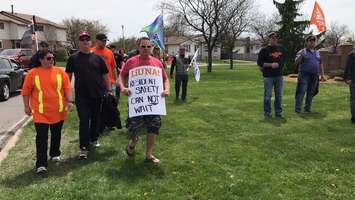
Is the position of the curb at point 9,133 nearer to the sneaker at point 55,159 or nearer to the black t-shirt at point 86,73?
the sneaker at point 55,159

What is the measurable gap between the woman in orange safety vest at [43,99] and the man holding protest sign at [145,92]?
0.91 meters

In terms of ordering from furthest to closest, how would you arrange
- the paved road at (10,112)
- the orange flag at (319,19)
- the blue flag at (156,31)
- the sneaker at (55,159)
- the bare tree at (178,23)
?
the bare tree at (178,23), the orange flag at (319,19), the blue flag at (156,31), the paved road at (10,112), the sneaker at (55,159)

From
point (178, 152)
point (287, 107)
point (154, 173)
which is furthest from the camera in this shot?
point (287, 107)

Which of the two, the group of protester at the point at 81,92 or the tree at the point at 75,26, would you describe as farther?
the tree at the point at 75,26

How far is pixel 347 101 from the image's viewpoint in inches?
502

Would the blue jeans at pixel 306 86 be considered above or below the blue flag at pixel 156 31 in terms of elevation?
below

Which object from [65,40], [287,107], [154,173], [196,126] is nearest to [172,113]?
[196,126]

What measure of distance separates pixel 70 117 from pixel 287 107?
18.9 feet

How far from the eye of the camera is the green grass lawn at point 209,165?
491cm

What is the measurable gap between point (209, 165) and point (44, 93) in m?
2.46

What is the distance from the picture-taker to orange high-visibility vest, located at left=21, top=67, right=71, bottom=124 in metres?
5.70

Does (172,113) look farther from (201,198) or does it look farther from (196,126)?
(201,198)

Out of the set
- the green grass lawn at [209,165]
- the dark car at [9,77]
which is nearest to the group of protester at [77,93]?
the green grass lawn at [209,165]

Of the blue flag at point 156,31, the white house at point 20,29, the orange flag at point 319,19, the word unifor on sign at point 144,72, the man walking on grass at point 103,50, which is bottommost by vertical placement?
the word unifor on sign at point 144,72
